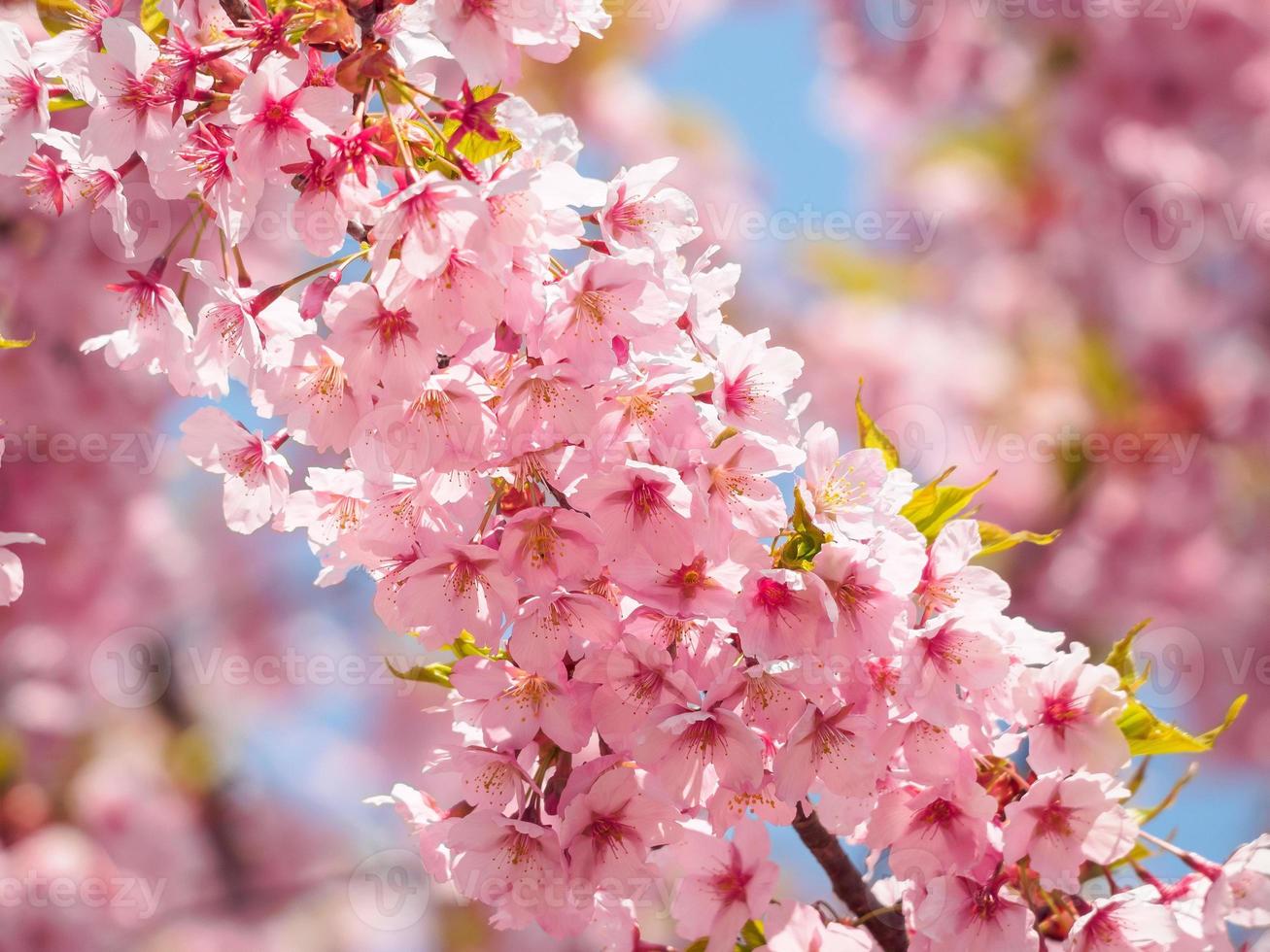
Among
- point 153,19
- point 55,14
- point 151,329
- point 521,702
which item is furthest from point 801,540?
point 55,14

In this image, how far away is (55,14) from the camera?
1407mm

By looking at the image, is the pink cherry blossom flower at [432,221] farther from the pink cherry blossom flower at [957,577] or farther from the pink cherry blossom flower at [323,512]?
the pink cherry blossom flower at [957,577]

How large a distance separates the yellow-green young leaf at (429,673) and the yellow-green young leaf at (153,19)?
0.75 metres

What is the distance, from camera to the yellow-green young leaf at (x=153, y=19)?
1.35m

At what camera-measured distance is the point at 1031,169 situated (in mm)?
6359

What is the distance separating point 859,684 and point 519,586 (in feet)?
1.14

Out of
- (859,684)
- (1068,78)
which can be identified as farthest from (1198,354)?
(859,684)

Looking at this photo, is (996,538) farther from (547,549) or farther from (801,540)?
(547,549)

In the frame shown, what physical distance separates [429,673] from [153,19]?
0.79 m

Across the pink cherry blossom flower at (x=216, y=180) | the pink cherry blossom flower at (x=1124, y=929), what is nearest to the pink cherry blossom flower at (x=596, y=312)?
the pink cherry blossom flower at (x=216, y=180)

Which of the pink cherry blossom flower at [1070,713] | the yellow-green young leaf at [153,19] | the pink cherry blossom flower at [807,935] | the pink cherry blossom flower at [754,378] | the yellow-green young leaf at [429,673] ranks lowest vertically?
the yellow-green young leaf at [429,673]

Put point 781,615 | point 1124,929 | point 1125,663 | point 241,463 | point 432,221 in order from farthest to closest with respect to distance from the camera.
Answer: point 1125,663 < point 241,463 < point 1124,929 < point 781,615 < point 432,221

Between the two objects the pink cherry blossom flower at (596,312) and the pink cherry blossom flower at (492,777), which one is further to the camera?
the pink cherry blossom flower at (492,777)

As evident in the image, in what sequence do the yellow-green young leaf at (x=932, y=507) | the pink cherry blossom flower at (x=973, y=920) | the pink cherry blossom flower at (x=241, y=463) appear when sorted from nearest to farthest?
1. the pink cherry blossom flower at (x=973, y=920)
2. the pink cherry blossom flower at (x=241, y=463)
3. the yellow-green young leaf at (x=932, y=507)
